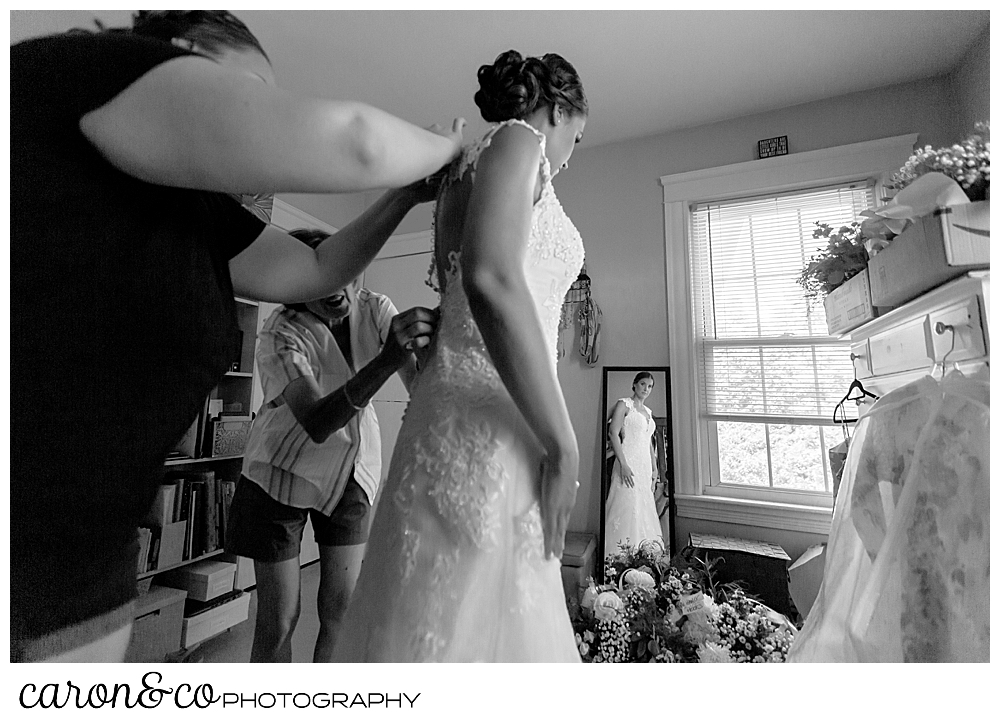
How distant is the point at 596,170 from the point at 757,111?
0.30 m

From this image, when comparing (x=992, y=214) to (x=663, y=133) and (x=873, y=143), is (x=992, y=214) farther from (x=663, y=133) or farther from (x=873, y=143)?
(x=663, y=133)

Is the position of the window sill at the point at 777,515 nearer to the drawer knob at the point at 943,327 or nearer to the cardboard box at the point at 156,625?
the drawer knob at the point at 943,327

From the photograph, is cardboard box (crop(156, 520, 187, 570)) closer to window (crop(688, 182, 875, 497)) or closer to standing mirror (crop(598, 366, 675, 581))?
standing mirror (crop(598, 366, 675, 581))

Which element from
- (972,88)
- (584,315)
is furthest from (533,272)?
(972,88)

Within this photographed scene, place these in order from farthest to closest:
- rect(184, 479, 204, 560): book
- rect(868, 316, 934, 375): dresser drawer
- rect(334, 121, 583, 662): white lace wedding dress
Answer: rect(868, 316, 934, 375): dresser drawer → rect(184, 479, 204, 560): book → rect(334, 121, 583, 662): white lace wedding dress

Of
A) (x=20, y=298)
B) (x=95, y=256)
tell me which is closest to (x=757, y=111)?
(x=95, y=256)

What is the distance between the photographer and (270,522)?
706 millimetres

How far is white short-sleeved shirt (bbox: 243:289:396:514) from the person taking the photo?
70 centimetres

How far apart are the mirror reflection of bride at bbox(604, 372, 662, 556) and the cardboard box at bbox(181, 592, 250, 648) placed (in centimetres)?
57

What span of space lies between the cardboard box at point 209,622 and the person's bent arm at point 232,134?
23.0 inches

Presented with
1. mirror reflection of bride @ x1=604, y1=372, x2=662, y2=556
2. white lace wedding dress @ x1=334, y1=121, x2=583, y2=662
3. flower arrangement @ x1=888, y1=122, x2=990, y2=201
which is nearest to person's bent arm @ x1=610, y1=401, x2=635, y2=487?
mirror reflection of bride @ x1=604, y1=372, x2=662, y2=556

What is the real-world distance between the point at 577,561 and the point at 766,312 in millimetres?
517

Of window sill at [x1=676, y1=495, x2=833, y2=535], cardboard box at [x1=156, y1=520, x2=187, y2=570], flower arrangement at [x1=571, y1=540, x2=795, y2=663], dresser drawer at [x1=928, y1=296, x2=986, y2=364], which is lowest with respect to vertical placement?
flower arrangement at [x1=571, y1=540, x2=795, y2=663]

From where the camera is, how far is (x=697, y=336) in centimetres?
80
